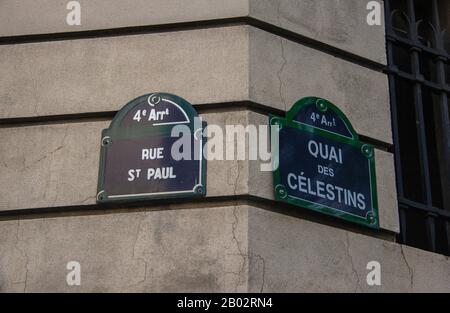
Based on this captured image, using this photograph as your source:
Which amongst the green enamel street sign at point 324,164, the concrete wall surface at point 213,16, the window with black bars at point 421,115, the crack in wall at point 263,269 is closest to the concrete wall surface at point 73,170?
the green enamel street sign at point 324,164

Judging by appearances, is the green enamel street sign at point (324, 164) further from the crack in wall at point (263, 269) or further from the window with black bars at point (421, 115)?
the window with black bars at point (421, 115)

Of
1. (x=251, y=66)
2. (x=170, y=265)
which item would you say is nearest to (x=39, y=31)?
(x=251, y=66)

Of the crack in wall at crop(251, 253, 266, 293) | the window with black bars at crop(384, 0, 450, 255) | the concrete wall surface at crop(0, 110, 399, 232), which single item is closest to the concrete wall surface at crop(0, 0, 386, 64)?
the window with black bars at crop(384, 0, 450, 255)

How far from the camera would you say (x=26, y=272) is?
6.43 meters

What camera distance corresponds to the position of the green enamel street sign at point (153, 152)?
Answer: 21.0 ft

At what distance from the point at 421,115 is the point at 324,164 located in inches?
65.1

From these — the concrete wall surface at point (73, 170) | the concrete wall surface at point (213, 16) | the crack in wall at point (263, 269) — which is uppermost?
the concrete wall surface at point (213, 16)

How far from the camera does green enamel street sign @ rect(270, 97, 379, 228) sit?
6496 mm

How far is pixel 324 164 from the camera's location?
669 cm

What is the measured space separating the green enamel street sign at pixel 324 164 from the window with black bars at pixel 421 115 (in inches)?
26.6

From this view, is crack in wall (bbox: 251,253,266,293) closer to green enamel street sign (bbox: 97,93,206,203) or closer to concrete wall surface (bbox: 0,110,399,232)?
concrete wall surface (bbox: 0,110,399,232)

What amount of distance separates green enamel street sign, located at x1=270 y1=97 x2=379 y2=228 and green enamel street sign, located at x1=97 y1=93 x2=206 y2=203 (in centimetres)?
59

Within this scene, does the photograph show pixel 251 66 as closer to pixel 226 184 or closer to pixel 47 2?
pixel 226 184
